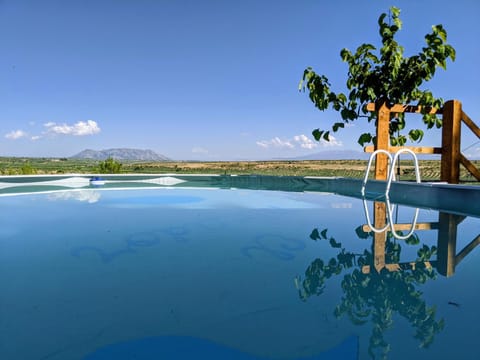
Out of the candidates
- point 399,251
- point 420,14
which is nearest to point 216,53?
point 420,14

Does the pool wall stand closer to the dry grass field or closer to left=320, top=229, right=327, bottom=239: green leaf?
the dry grass field

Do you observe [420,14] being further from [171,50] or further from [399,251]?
[171,50]

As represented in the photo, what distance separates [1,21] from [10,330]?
65.3 feet

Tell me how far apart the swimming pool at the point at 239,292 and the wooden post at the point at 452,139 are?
353 cm

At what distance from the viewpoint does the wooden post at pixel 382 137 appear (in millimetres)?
7547

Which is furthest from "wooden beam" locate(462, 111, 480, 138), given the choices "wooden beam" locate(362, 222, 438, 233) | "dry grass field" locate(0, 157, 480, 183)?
"wooden beam" locate(362, 222, 438, 233)

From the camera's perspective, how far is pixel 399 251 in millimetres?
3008

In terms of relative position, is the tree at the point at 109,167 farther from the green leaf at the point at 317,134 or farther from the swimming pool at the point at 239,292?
the swimming pool at the point at 239,292

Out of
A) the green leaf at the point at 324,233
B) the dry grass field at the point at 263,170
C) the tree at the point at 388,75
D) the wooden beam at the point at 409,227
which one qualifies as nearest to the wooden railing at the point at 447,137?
the tree at the point at 388,75

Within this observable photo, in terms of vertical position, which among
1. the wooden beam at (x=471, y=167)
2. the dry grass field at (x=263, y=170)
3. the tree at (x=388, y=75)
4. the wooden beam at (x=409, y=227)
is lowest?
the wooden beam at (x=409, y=227)

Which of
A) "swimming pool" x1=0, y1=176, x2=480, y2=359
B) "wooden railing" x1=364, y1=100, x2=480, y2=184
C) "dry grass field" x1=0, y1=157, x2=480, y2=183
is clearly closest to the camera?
"swimming pool" x1=0, y1=176, x2=480, y2=359

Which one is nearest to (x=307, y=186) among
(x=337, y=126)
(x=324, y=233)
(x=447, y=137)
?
(x=337, y=126)

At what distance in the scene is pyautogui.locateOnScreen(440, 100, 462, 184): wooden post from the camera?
7.01m

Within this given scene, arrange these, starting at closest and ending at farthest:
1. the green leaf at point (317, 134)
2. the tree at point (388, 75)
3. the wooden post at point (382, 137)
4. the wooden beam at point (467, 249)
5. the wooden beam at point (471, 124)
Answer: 1. the wooden beam at point (467, 249)
2. the wooden beam at point (471, 124)
3. the wooden post at point (382, 137)
4. the tree at point (388, 75)
5. the green leaf at point (317, 134)
